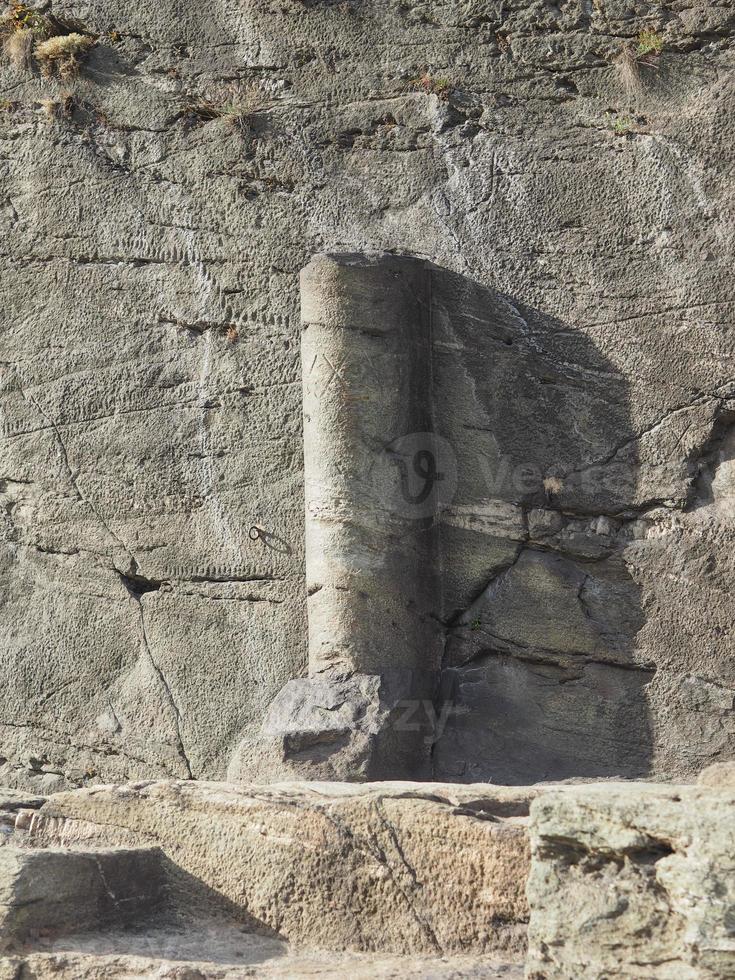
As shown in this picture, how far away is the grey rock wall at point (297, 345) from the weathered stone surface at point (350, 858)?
1.22 metres

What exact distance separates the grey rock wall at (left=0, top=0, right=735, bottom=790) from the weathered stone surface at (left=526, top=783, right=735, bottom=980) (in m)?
1.83

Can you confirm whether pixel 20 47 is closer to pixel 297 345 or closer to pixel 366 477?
pixel 297 345

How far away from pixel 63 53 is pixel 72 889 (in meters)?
3.69

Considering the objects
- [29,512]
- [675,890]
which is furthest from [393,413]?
[675,890]

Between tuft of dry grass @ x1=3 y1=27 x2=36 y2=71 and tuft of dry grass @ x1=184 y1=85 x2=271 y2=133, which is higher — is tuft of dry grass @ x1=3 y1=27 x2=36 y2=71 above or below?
above

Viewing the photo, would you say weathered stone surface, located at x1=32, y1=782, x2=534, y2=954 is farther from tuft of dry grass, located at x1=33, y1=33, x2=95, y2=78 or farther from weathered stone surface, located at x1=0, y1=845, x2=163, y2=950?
tuft of dry grass, located at x1=33, y1=33, x2=95, y2=78

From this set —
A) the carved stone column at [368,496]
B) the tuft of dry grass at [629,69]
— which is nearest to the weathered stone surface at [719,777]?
the carved stone column at [368,496]

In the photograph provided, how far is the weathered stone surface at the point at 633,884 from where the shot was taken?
2867mm

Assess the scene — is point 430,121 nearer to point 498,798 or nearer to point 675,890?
point 498,798

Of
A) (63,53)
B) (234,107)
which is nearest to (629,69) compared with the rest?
(234,107)

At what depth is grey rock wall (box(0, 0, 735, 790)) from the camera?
5102 millimetres

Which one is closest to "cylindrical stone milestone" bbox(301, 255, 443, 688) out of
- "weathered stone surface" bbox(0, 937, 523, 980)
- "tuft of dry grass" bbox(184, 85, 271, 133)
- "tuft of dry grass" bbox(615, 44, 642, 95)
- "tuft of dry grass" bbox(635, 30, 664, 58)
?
"tuft of dry grass" bbox(184, 85, 271, 133)

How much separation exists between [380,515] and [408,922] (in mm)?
1809

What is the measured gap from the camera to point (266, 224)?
5.71 m
